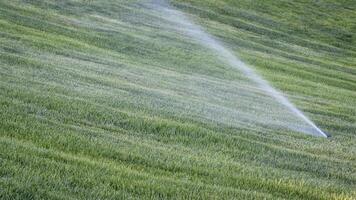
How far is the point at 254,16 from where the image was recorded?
71688 millimetres

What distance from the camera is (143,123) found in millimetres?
15008

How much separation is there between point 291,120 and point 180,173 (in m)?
10.6

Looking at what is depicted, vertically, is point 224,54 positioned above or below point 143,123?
below

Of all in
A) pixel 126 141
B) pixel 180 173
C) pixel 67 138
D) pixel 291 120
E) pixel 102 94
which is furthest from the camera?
pixel 291 120

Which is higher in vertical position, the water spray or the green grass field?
the green grass field

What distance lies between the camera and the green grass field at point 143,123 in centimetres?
998

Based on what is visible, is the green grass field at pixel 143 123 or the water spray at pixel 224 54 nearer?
the green grass field at pixel 143 123

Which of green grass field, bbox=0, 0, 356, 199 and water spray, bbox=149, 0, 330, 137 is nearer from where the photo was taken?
green grass field, bbox=0, 0, 356, 199

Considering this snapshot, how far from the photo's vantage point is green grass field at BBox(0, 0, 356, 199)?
9977 mm

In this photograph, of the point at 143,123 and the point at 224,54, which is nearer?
the point at 143,123

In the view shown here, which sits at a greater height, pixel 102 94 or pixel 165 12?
pixel 102 94

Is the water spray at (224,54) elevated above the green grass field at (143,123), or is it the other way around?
the green grass field at (143,123)

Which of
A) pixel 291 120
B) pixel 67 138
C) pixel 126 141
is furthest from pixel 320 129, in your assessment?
pixel 67 138

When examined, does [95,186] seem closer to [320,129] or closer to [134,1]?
[320,129]
